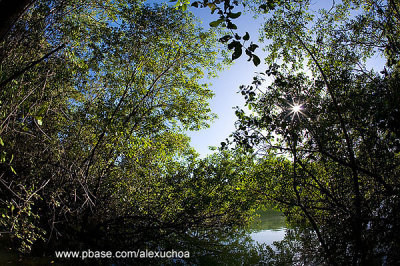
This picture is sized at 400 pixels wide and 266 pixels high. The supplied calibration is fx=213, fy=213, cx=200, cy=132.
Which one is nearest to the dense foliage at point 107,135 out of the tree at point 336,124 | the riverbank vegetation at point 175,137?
the riverbank vegetation at point 175,137

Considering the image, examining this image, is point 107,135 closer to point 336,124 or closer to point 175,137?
point 175,137

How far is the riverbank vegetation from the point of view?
4551 mm

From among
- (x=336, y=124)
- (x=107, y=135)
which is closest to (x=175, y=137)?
(x=107, y=135)

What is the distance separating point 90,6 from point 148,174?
6.22 m

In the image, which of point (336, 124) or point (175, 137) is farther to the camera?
point (175, 137)

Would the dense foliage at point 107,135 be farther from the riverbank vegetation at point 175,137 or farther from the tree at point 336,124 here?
the tree at point 336,124

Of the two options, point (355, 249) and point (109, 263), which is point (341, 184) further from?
point (109, 263)

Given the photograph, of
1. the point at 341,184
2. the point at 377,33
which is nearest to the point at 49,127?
the point at 341,184

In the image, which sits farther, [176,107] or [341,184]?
[176,107]

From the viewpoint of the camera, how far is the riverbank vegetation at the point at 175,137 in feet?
14.9

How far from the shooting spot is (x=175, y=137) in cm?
1052

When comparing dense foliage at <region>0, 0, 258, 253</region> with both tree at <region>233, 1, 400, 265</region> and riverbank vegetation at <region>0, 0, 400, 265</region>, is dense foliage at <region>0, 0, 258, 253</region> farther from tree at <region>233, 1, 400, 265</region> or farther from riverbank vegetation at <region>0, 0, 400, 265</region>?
tree at <region>233, 1, 400, 265</region>

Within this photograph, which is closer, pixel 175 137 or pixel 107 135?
pixel 107 135

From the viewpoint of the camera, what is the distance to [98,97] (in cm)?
762
